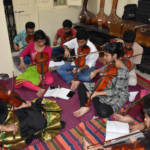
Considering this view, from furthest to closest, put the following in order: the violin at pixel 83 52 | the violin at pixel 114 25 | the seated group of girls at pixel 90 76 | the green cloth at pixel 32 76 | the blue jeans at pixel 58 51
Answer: the blue jeans at pixel 58 51
the violin at pixel 114 25
the violin at pixel 83 52
the green cloth at pixel 32 76
the seated group of girls at pixel 90 76

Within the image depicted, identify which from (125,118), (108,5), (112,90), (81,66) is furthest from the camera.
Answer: (108,5)

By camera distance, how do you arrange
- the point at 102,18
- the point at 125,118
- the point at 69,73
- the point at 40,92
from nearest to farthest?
the point at 125,118 → the point at 40,92 → the point at 69,73 → the point at 102,18

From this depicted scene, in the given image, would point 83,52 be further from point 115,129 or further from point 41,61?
point 115,129

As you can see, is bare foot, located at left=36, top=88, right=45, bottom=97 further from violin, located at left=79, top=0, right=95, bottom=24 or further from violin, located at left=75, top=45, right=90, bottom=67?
violin, located at left=79, top=0, right=95, bottom=24

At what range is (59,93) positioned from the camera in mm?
2391

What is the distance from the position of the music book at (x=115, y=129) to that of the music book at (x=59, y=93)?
Answer: 2.31ft

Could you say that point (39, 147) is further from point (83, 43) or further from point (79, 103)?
point (83, 43)

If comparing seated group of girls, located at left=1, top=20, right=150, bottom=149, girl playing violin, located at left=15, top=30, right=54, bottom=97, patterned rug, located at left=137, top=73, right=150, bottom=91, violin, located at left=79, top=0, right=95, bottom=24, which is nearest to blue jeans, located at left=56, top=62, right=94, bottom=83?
seated group of girls, located at left=1, top=20, right=150, bottom=149

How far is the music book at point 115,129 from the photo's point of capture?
66.7 inches

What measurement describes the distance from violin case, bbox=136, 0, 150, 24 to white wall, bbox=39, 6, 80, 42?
1.73m

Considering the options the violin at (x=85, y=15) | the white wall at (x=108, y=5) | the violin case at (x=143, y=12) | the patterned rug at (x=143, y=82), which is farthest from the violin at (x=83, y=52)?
the white wall at (x=108, y=5)

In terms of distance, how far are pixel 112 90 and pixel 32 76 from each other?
Answer: 1.12 meters

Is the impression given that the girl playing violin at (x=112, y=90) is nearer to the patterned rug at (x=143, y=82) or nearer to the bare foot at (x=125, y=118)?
the bare foot at (x=125, y=118)

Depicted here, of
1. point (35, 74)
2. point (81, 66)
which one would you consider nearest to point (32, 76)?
point (35, 74)
